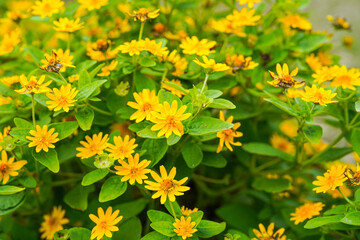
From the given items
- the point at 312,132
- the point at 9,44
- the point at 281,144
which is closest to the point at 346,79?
the point at 312,132

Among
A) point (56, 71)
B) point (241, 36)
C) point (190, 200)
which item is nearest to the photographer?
point (56, 71)

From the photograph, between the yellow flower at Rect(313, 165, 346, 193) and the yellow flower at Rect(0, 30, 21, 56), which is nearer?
the yellow flower at Rect(313, 165, 346, 193)

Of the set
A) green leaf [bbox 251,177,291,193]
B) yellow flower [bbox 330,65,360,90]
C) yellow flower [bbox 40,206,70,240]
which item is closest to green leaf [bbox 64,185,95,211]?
yellow flower [bbox 40,206,70,240]

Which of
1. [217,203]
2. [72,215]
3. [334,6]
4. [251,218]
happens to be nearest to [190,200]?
[217,203]

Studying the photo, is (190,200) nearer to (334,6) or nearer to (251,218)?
(251,218)

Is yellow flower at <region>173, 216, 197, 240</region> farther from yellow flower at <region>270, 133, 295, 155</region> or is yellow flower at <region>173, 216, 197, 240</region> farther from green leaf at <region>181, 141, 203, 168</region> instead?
yellow flower at <region>270, 133, 295, 155</region>
